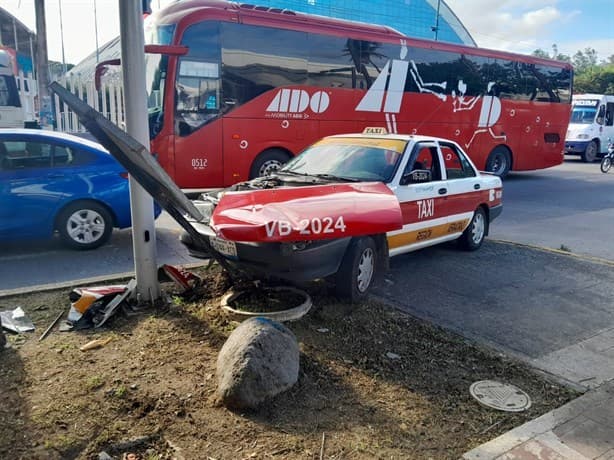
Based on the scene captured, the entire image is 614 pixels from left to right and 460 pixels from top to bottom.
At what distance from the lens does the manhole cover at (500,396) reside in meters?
3.67

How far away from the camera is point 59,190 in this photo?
7.25 metres

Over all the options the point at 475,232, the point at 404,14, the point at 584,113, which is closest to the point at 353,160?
the point at 475,232

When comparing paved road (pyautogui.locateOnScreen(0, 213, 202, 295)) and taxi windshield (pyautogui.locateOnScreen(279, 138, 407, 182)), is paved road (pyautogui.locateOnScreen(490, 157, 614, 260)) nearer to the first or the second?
taxi windshield (pyautogui.locateOnScreen(279, 138, 407, 182))

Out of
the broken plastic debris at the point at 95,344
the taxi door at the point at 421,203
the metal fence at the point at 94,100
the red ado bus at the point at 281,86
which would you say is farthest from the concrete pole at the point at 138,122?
the metal fence at the point at 94,100

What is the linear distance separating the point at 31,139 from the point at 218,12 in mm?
5089

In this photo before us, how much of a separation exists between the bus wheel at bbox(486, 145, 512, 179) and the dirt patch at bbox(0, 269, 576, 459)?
46.2ft

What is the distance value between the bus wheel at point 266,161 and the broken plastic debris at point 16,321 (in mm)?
7296

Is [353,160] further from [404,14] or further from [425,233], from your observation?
[404,14]

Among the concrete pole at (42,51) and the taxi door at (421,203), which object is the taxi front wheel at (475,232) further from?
the concrete pole at (42,51)

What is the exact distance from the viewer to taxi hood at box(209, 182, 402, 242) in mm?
4340

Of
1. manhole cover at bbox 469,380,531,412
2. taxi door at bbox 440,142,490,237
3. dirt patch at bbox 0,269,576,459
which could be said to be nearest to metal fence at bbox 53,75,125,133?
taxi door at bbox 440,142,490,237

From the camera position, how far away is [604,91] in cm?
5153

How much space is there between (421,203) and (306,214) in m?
2.57

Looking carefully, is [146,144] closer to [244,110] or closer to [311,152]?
[311,152]
